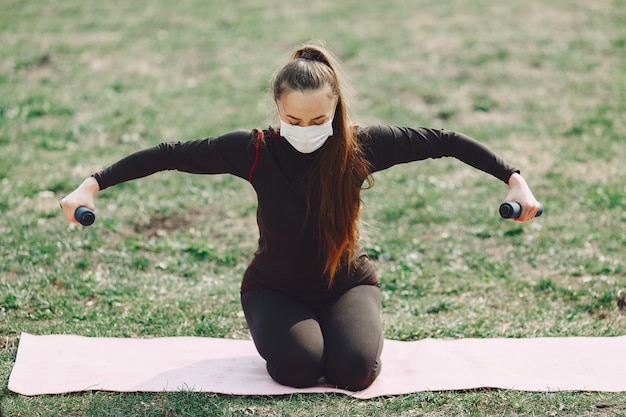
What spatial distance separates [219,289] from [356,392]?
1673mm

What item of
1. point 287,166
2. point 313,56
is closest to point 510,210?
point 287,166

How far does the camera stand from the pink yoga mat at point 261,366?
163 inches

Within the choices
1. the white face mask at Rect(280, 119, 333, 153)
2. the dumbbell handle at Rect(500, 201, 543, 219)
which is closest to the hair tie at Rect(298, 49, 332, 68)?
the white face mask at Rect(280, 119, 333, 153)

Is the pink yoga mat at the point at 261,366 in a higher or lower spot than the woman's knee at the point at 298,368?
lower

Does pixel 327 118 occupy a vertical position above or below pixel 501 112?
above

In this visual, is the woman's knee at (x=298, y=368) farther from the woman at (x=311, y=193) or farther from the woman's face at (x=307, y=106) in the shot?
the woman's face at (x=307, y=106)

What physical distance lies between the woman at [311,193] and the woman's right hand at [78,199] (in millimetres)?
14

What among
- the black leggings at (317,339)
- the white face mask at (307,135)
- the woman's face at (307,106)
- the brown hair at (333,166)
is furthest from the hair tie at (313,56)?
the black leggings at (317,339)

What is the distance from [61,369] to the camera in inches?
171

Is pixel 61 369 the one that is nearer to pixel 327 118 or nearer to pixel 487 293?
pixel 327 118

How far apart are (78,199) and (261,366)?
4.52ft

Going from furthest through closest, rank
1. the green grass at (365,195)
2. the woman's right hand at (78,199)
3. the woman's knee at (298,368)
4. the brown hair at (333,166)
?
the green grass at (365,195), the woman's knee at (298,368), the brown hair at (333,166), the woman's right hand at (78,199)

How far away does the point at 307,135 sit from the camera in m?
3.97

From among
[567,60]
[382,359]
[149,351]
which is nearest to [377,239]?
[382,359]
